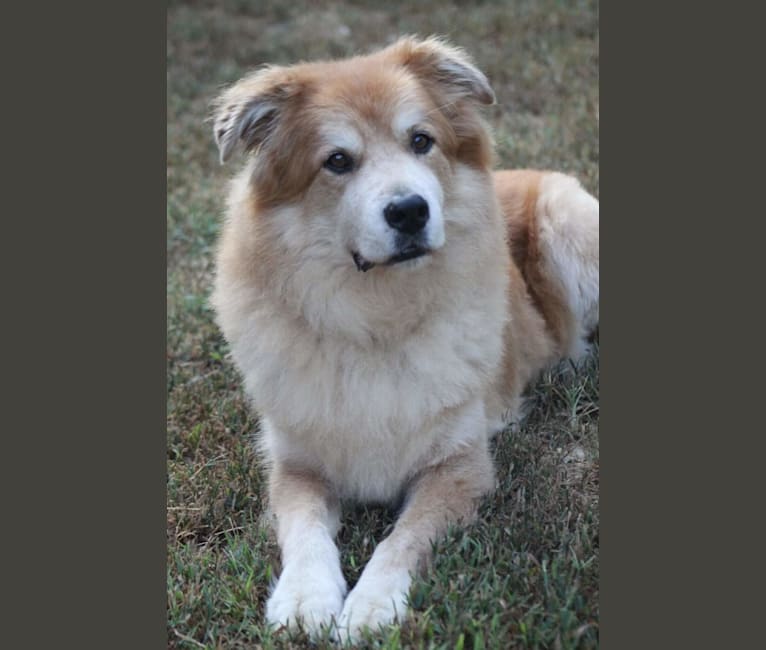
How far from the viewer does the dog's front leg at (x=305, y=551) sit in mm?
3322

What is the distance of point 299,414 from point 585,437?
1221mm

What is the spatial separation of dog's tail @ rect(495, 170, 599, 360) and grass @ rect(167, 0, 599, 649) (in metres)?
0.34

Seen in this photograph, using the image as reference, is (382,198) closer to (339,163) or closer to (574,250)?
(339,163)

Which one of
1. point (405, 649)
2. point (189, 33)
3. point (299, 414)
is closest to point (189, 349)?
point (299, 414)

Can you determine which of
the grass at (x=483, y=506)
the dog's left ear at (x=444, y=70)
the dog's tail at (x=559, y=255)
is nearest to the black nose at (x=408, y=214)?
the dog's left ear at (x=444, y=70)

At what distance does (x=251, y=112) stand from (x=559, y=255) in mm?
1964

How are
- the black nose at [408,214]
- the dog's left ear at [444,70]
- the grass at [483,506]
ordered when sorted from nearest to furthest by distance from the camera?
the grass at [483,506] → the black nose at [408,214] → the dog's left ear at [444,70]

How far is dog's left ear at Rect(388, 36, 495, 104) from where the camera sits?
155 inches

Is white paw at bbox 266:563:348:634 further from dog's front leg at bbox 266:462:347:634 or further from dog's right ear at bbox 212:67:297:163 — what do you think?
dog's right ear at bbox 212:67:297:163

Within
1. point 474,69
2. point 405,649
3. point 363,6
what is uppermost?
point 474,69

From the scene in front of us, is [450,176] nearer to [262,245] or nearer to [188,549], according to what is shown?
[262,245]

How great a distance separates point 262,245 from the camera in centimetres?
384

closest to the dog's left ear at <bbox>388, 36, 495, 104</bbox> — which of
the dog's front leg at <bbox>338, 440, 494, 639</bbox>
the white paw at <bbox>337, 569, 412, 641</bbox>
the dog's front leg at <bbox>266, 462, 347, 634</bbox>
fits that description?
the dog's front leg at <bbox>338, 440, 494, 639</bbox>

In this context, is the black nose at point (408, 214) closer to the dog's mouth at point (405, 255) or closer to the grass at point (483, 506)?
the dog's mouth at point (405, 255)
